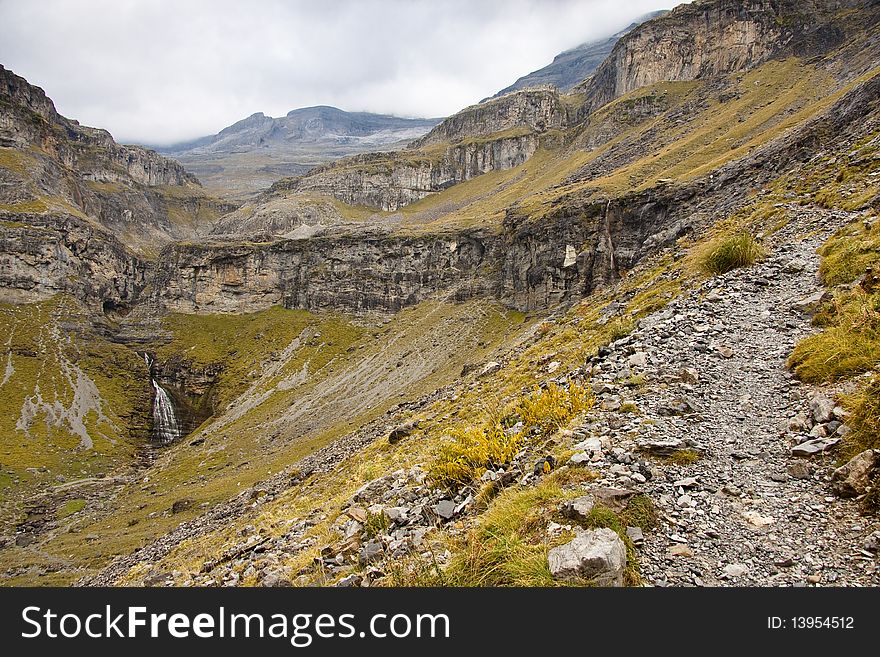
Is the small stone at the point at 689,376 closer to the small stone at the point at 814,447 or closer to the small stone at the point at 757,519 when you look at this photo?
the small stone at the point at 814,447

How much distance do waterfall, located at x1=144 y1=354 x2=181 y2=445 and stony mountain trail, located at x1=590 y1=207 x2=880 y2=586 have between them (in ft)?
312

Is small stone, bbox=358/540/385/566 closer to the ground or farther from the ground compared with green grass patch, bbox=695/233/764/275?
closer to the ground

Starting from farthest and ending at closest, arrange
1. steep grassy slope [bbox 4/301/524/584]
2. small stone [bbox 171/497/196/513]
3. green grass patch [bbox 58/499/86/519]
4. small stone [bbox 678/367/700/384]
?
green grass patch [bbox 58/499/86/519], steep grassy slope [bbox 4/301/524/584], small stone [bbox 171/497/196/513], small stone [bbox 678/367/700/384]

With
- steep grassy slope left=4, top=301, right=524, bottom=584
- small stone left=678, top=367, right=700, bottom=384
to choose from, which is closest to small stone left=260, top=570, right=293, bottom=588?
small stone left=678, top=367, right=700, bottom=384

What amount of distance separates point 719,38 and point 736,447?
15610 cm

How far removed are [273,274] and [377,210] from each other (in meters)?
76.9

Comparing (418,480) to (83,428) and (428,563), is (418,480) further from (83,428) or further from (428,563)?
(83,428)

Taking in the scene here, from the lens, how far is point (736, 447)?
19.2 ft

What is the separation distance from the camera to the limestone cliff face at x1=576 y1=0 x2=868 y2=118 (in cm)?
10519

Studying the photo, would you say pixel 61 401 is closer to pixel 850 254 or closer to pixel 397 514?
pixel 397 514

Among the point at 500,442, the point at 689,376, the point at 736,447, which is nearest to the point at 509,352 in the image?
the point at 689,376

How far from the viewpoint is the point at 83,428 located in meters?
77.6

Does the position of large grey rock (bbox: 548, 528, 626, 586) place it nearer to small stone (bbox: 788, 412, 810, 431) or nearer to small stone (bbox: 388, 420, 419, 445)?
small stone (bbox: 788, 412, 810, 431)

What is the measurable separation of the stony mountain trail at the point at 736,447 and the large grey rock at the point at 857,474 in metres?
0.15
